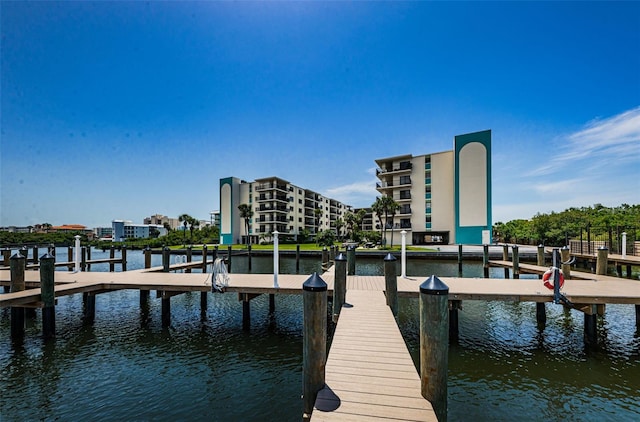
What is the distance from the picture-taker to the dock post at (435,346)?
13.3 ft

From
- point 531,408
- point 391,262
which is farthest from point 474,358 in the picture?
point 391,262

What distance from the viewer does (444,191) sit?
5219cm

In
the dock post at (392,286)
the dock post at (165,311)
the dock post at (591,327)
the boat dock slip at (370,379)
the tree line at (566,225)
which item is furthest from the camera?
the tree line at (566,225)

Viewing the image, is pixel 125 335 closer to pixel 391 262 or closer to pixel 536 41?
pixel 391 262

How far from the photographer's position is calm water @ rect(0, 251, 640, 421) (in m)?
6.48

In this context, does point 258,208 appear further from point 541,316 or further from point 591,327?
point 591,327

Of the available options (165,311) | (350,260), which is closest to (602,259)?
(350,260)

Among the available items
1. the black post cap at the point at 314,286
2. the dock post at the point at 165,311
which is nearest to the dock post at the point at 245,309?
the dock post at the point at 165,311

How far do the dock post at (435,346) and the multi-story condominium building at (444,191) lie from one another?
4319cm

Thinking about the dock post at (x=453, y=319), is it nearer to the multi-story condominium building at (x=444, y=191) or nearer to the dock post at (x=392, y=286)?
the dock post at (x=392, y=286)

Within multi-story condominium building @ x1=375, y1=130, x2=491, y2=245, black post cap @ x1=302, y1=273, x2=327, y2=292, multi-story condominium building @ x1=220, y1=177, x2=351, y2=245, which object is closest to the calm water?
black post cap @ x1=302, y1=273, x2=327, y2=292

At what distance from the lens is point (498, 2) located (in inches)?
520

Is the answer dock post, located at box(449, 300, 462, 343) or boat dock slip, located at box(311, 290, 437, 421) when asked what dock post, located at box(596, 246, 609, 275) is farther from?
boat dock slip, located at box(311, 290, 437, 421)

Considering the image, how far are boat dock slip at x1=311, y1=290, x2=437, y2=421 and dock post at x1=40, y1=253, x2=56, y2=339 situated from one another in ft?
33.1
